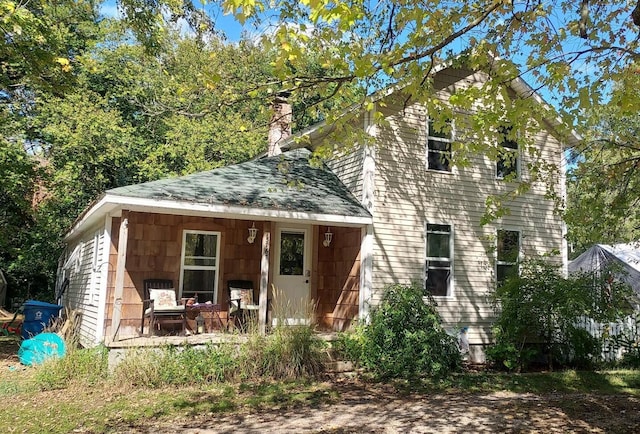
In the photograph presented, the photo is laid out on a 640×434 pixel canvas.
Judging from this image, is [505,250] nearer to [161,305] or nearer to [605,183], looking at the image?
[605,183]

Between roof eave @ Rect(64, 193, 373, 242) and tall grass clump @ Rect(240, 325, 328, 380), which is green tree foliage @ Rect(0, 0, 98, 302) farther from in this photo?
tall grass clump @ Rect(240, 325, 328, 380)

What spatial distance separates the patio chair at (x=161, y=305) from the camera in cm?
932

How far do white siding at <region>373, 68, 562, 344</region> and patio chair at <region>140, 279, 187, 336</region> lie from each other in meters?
3.93

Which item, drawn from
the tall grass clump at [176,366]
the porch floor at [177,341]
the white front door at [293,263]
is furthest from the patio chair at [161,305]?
the white front door at [293,263]

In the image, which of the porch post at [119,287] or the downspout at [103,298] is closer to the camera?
the porch post at [119,287]

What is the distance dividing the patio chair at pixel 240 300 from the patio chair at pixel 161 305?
1.06 m

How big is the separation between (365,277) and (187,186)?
13.1ft

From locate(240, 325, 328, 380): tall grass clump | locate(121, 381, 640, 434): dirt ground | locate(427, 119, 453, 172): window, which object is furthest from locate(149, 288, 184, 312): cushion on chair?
locate(427, 119, 453, 172): window

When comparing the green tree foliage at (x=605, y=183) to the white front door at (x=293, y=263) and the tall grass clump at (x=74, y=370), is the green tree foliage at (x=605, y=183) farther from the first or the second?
the tall grass clump at (x=74, y=370)

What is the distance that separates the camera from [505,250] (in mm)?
12195

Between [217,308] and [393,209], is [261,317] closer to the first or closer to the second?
[217,308]

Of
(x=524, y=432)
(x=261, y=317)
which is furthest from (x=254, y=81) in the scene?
(x=524, y=432)

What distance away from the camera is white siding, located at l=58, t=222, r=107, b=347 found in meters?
10.2

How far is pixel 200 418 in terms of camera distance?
616 cm
